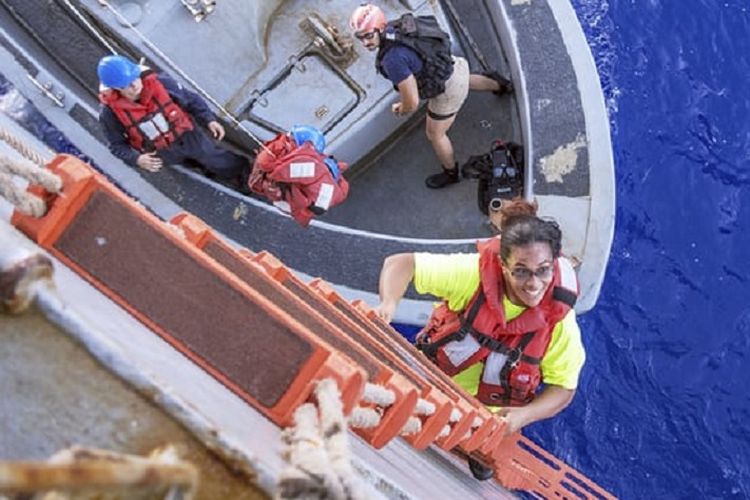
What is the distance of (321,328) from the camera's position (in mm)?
2469

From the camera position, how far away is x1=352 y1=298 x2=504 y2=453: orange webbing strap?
334cm

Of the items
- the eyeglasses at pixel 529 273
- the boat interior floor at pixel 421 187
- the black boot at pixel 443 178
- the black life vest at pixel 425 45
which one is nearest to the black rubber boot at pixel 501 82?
the boat interior floor at pixel 421 187

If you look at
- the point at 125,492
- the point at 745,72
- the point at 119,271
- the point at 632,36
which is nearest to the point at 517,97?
the point at 632,36

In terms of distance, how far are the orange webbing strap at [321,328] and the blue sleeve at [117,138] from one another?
2.67 m

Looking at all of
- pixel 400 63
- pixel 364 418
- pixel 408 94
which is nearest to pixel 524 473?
pixel 408 94

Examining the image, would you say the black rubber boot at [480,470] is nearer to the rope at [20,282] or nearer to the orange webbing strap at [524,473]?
the orange webbing strap at [524,473]

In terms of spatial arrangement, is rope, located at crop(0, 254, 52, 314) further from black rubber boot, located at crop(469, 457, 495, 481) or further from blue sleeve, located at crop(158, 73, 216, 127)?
blue sleeve, located at crop(158, 73, 216, 127)

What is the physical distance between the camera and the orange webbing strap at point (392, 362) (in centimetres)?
288

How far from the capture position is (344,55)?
5.75 metres

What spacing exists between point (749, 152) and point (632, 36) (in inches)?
46.9

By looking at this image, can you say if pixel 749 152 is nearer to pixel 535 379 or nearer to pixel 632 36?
pixel 632 36

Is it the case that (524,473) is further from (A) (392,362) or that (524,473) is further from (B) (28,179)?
(B) (28,179)

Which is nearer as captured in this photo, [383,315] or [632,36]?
[383,315]

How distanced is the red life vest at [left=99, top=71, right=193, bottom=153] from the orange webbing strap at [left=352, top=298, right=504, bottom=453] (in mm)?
1722
